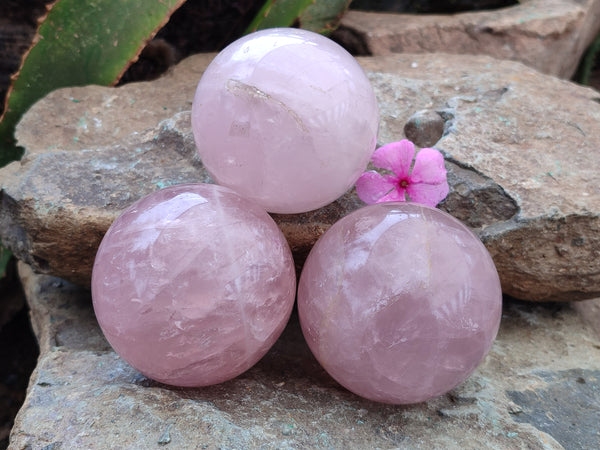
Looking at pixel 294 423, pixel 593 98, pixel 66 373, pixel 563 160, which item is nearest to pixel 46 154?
pixel 66 373

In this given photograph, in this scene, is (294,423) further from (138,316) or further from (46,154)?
(46,154)

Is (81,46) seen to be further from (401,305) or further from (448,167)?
(401,305)

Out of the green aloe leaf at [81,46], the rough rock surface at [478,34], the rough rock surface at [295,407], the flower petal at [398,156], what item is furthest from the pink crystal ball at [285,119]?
the rough rock surface at [478,34]

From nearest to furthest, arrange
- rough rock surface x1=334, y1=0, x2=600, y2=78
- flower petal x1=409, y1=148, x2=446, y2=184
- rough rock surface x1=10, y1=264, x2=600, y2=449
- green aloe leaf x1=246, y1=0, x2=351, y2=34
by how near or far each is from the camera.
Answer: rough rock surface x1=10, y1=264, x2=600, y2=449, flower petal x1=409, y1=148, x2=446, y2=184, green aloe leaf x1=246, y1=0, x2=351, y2=34, rough rock surface x1=334, y1=0, x2=600, y2=78

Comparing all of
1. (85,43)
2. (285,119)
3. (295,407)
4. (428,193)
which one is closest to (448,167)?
(428,193)

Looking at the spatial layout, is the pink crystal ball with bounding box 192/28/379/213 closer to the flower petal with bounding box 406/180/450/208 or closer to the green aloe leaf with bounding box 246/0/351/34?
the flower petal with bounding box 406/180/450/208

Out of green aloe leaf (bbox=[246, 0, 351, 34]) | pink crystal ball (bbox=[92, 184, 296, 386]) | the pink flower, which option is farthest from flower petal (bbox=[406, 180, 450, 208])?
green aloe leaf (bbox=[246, 0, 351, 34])
